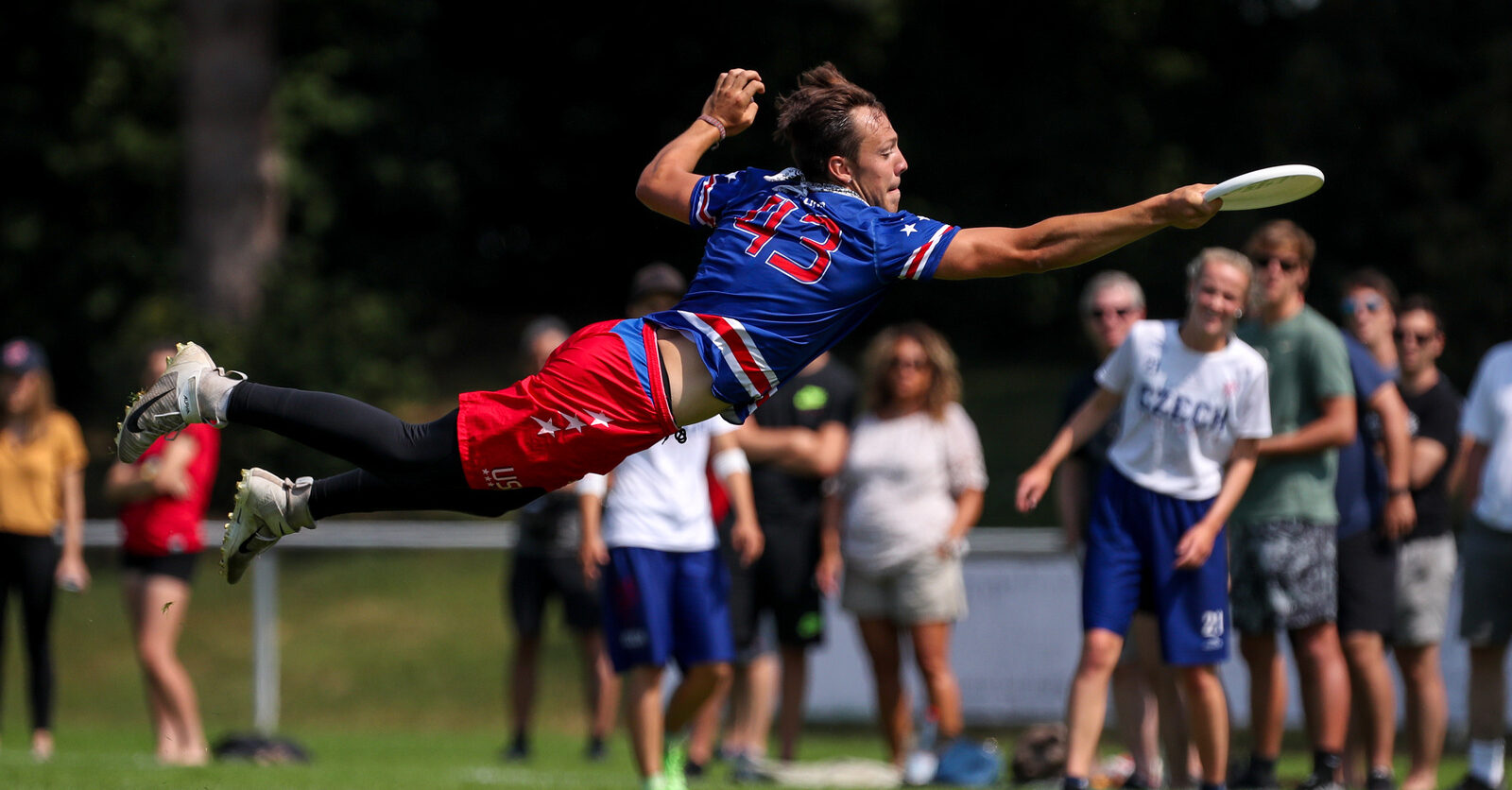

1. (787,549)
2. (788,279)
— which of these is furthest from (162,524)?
(788,279)

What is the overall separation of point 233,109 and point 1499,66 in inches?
621

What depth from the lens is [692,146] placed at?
204 inches

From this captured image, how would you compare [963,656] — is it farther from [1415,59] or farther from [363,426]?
[1415,59]

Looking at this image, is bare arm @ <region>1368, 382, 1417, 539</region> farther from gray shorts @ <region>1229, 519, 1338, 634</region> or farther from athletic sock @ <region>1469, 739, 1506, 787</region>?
athletic sock @ <region>1469, 739, 1506, 787</region>

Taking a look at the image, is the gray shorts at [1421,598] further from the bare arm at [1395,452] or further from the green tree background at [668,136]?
the green tree background at [668,136]

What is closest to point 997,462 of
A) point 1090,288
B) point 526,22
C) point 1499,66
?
point 1499,66

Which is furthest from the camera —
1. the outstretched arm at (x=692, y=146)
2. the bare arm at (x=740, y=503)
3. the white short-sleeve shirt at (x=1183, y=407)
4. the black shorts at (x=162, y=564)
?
the black shorts at (x=162, y=564)

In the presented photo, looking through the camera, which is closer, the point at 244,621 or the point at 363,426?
the point at 363,426

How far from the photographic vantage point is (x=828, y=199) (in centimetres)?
478

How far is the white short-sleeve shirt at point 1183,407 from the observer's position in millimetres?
6227

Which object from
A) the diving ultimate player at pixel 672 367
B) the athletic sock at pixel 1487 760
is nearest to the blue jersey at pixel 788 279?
the diving ultimate player at pixel 672 367

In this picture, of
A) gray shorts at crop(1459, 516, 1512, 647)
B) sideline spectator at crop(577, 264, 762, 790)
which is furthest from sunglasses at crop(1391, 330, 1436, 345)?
sideline spectator at crop(577, 264, 762, 790)

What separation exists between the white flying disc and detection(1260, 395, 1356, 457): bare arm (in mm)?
2446

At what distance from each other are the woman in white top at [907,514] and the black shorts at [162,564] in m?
3.45
